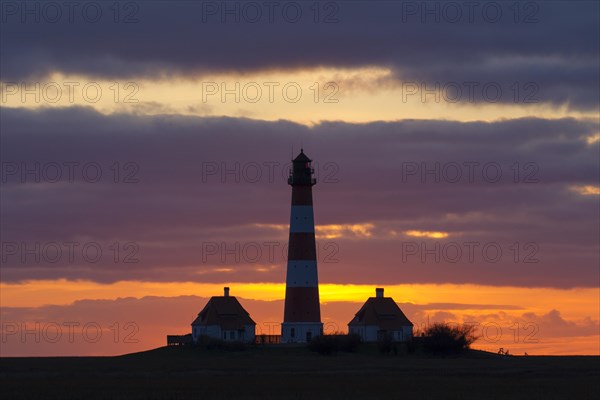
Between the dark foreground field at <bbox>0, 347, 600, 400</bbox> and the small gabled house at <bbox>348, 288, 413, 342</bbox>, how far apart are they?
768cm

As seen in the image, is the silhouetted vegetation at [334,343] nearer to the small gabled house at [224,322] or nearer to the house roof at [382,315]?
the house roof at [382,315]

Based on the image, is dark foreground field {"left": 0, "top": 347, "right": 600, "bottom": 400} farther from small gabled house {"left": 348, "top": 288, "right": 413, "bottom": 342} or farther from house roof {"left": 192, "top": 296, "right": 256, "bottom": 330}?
small gabled house {"left": 348, "top": 288, "right": 413, "bottom": 342}

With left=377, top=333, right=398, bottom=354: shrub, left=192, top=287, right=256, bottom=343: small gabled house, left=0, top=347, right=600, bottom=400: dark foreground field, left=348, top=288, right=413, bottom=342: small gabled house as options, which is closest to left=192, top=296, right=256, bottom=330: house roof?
left=192, top=287, right=256, bottom=343: small gabled house

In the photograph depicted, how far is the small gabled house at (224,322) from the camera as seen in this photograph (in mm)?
108250

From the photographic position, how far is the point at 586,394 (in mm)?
61562

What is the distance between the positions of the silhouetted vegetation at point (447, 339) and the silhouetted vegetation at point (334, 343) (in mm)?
5523

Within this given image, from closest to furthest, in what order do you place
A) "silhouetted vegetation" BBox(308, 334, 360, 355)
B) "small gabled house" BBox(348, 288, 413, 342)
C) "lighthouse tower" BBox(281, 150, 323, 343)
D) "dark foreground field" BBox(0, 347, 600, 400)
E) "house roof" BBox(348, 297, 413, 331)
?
"dark foreground field" BBox(0, 347, 600, 400) < "silhouetted vegetation" BBox(308, 334, 360, 355) < "lighthouse tower" BBox(281, 150, 323, 343) < "small gabled house" BBox(348, 288, 413, 342) < "house roof" BBox(348, 297, 413, 331)

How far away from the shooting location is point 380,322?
110m

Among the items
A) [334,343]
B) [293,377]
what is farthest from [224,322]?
[293,377]

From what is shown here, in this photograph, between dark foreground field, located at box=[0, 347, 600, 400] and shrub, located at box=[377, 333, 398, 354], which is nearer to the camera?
dark foreground field, located at box=[0, 347, 600, 400]

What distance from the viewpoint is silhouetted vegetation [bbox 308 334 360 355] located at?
98.8 meters

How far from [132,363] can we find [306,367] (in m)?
13.9

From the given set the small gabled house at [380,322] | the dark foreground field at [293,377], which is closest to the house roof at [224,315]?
the dark foreground field at [293,377]

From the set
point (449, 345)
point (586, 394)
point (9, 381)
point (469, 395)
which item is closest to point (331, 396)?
point (469, 395)
